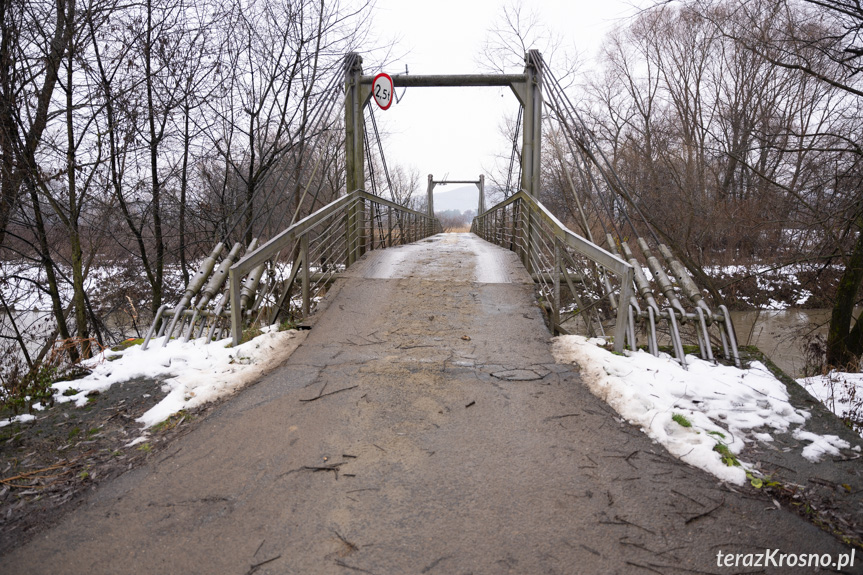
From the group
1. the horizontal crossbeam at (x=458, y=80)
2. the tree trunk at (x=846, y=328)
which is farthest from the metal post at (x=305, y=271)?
the tree trunk at (x=846, y=328)

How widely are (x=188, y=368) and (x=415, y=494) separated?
2.36 m

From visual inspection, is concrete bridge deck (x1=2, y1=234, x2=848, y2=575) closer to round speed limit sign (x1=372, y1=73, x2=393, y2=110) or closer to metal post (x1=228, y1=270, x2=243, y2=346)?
metal post (x1=228, y1=270, x2=243, y2=346)

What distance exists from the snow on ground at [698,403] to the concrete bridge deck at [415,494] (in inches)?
5.2

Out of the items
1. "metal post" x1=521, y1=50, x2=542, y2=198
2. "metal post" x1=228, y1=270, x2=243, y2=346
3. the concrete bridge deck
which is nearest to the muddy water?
"metal post" x1=521, y1=50, x2=542, y2=198

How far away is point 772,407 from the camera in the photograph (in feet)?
9.89

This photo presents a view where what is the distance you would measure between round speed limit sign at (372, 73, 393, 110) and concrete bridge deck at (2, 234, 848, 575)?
17.2 ft

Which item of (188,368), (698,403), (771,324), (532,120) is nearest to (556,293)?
(698,403)

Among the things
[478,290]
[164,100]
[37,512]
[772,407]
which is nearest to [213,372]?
[37,512]

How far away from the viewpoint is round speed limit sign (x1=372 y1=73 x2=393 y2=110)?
7.50 meters

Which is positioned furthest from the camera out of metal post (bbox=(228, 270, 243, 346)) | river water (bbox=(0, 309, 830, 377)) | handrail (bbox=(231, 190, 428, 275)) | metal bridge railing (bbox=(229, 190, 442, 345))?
river water (bbox=(0, 309, 830, 377))

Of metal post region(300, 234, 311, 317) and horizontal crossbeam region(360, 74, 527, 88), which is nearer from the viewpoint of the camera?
metal post region(300, 234, 311, 317)

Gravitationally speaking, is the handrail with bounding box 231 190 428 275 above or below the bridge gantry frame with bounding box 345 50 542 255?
below

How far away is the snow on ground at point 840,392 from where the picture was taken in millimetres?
4898

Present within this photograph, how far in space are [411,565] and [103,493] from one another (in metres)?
1.53
